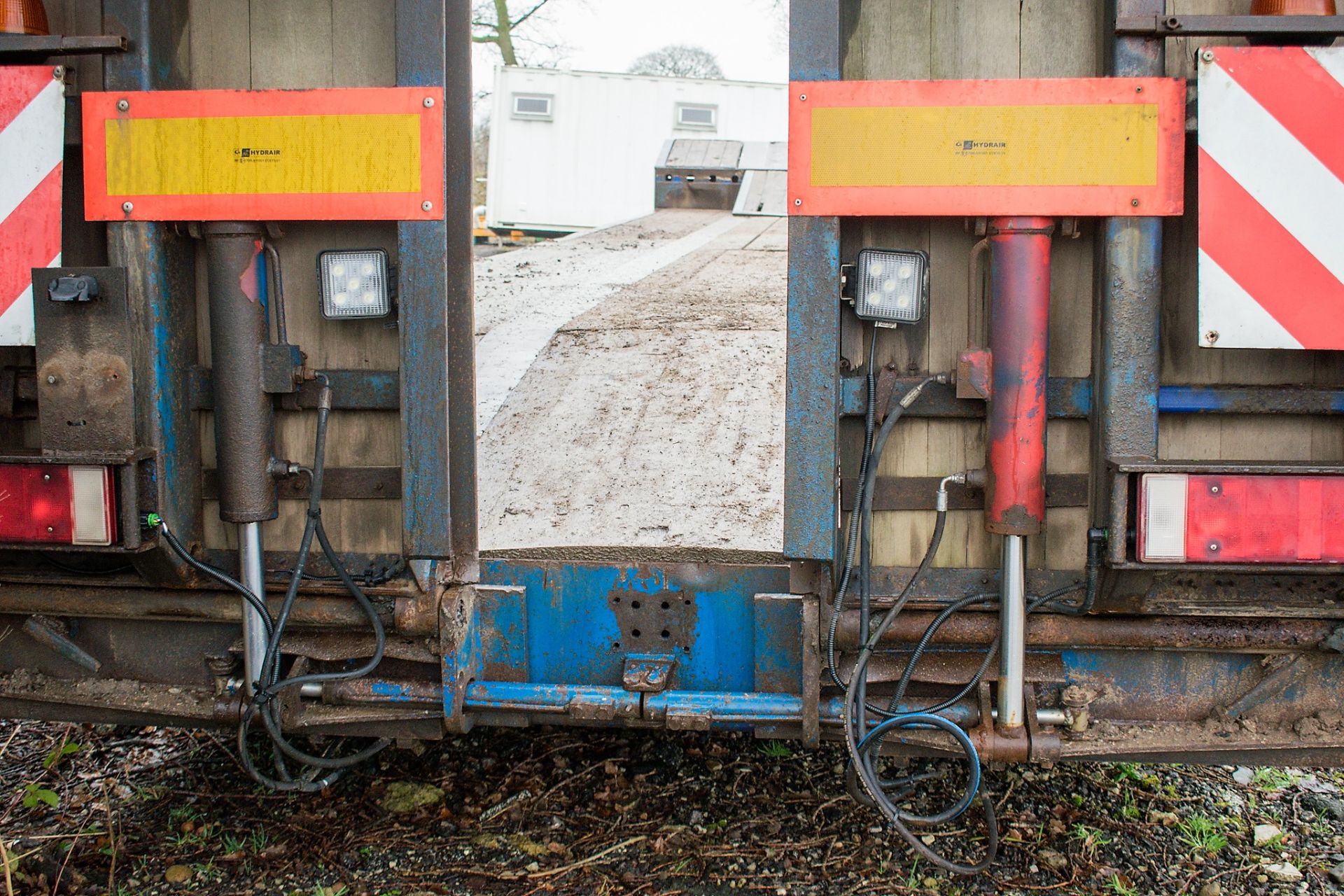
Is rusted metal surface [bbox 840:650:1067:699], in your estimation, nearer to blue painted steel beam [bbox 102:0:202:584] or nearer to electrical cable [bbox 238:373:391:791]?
electrical cable [bbox 238:373:391:791]

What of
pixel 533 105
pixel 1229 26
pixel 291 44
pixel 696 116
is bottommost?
pixel 1229 26

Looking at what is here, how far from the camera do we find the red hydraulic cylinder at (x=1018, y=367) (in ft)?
7.19

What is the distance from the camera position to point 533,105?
15.5m

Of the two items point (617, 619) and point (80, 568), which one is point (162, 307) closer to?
point (80, 568)

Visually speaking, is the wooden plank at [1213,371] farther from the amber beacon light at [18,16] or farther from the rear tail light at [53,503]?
the amber beacon light at [18,16]

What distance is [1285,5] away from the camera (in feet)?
6.88

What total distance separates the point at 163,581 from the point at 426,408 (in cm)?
78

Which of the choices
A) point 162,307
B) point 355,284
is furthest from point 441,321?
point 162,307

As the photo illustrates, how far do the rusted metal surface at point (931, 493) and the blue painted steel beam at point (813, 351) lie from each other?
0.13m

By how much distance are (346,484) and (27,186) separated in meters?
1.00

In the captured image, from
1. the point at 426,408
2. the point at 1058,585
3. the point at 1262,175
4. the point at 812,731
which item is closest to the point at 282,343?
the point at 426,408

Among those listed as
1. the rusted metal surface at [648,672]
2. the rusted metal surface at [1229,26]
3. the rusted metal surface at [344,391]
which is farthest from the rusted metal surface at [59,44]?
the rusted metal surface at [1229,26]

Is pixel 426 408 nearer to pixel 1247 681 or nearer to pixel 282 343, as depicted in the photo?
pixel 282 343

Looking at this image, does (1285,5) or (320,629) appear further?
(320,629)
